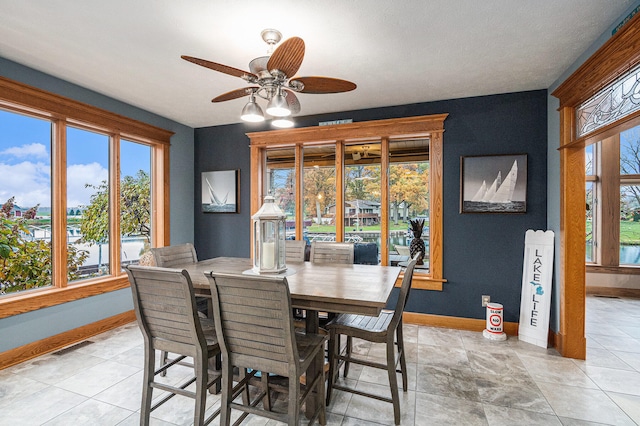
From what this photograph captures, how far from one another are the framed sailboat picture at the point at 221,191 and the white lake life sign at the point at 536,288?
373 cm

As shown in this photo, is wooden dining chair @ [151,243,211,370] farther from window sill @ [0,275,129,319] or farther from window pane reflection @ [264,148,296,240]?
window pane reflection @ [264,148,296,240]

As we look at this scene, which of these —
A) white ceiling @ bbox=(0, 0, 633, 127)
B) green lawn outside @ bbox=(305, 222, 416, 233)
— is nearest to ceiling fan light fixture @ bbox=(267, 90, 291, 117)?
white ceiling @ bbox=(0, 0, 633, 127)

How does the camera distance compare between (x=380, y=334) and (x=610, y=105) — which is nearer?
(x=380, y=334)

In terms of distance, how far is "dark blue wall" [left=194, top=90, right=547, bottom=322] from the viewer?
337 cm

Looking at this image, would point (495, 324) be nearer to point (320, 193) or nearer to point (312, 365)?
point (312, 365)

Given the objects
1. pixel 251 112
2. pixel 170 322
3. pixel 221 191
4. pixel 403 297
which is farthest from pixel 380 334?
pixel 221 191

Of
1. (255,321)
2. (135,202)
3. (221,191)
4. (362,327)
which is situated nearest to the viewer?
(255,321)

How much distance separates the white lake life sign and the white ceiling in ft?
5.36

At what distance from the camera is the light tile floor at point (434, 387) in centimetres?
204

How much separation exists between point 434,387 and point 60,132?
4.19 m

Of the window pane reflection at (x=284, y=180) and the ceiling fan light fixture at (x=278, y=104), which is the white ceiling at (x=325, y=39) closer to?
the ceiling fan light fixture at (x=278, y=104)

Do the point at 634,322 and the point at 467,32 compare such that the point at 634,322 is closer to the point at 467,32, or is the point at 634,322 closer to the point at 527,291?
the point at 527,291

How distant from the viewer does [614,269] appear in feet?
16.3

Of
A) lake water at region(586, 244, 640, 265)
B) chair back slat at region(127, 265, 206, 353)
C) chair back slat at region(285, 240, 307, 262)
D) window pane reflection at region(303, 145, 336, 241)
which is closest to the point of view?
chair back slat at region(127, 265, 206, 353)
